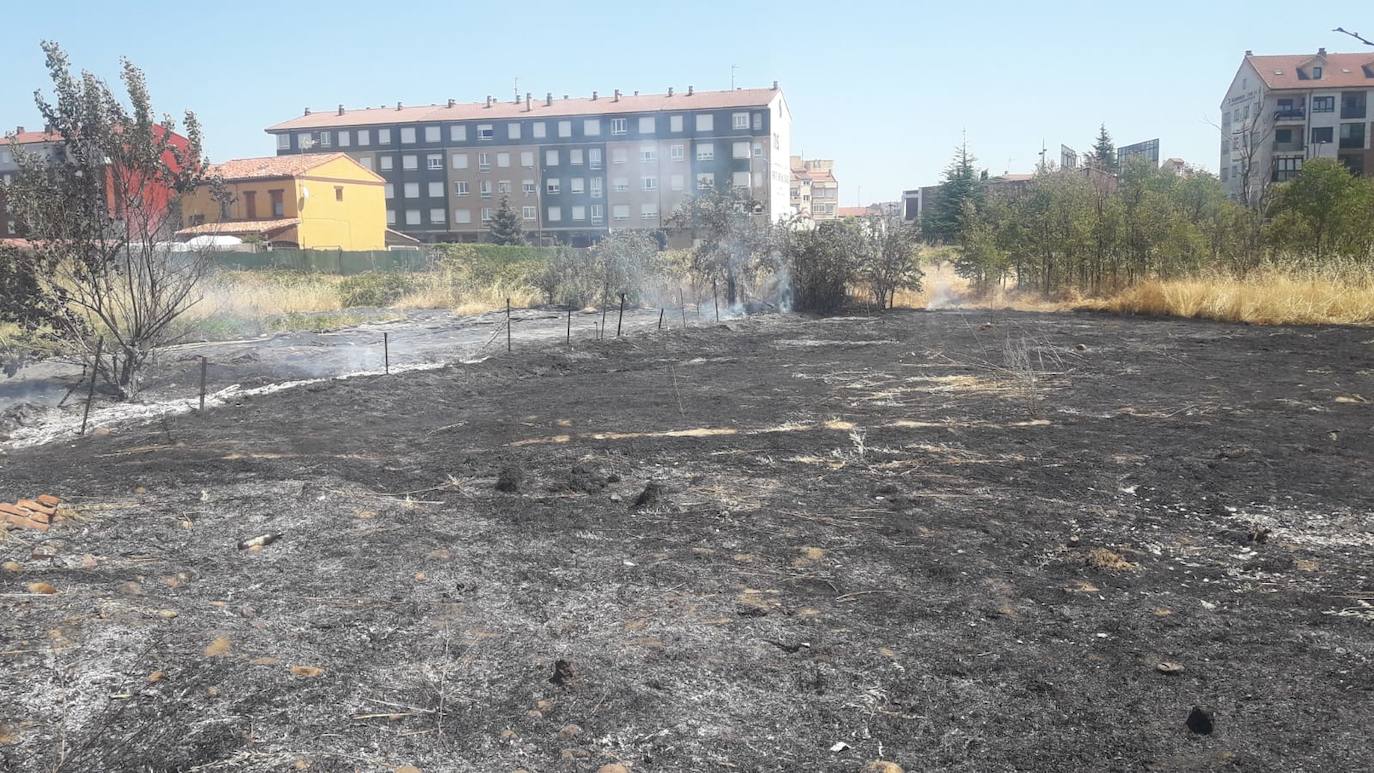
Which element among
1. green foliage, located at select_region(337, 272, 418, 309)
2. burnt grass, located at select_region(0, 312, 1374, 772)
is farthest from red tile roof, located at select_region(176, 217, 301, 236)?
burnt grass, located at select_region(0, 312, 1374, 772)

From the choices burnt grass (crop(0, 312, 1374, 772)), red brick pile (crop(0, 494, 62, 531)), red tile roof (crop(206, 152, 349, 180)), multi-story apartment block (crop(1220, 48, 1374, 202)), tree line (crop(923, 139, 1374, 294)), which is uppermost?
multi-story apartment block (crop(1220, 48, 1374, 202))

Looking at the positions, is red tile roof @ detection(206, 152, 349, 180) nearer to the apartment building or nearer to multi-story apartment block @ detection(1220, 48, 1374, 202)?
multi-story apartment block @ detection(1220, 48, 1374, 202)

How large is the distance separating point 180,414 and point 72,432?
917 millimetres

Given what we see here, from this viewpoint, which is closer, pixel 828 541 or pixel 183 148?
pixel 828 541

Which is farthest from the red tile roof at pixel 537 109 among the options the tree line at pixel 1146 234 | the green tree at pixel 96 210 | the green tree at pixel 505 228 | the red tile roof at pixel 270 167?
the green tree at pixel 96 210

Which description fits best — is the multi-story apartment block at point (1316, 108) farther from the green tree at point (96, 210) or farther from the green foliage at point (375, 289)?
the green tree at point (96, 210)

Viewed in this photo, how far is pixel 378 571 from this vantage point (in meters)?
4.66

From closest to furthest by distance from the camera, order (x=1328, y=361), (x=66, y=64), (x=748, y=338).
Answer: (x=66, y=64) → (x=1328, y=361) → (x=748, y=338)

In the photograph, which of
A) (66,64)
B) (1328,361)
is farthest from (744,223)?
(66,64)

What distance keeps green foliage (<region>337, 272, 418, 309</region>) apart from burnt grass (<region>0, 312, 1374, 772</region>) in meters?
17.4

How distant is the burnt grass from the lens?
312 centimetres

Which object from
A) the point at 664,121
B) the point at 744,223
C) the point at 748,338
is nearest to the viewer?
the point at 748,338

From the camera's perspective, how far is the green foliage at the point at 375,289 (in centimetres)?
→ 2559

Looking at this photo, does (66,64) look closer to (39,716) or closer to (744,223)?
(39,716)
